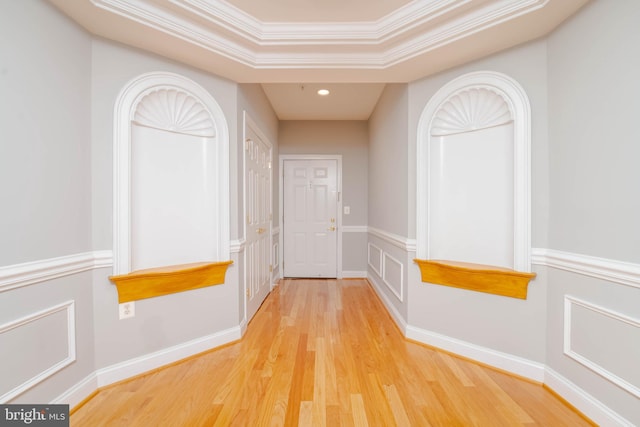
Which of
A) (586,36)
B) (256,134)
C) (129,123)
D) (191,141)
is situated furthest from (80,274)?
(586,36)

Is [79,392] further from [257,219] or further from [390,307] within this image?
[390,307]

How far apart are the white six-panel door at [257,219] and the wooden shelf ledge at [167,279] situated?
21.0 inches

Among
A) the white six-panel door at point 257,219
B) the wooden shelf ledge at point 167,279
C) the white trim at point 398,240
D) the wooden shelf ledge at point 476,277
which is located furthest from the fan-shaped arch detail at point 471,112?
the wooden shelf ledge at point 167,279

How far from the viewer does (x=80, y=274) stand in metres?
1.79

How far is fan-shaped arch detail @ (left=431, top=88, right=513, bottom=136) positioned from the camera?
86.0 inches

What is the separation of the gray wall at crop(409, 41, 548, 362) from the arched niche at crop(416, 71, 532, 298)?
6cm

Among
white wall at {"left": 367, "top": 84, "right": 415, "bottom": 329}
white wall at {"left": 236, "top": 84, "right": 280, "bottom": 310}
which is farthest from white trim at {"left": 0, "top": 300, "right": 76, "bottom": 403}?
white wall at {"left": 367, "top": 84, "right": 415, "bottom": 329}

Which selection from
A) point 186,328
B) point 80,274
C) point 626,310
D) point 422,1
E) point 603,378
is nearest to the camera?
point 626,310

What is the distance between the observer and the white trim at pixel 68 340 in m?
1.39

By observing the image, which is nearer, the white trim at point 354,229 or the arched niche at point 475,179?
the arched niche at point 475,179

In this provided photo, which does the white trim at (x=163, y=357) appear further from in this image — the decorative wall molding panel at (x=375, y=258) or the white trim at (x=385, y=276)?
the decorative wall molding panel at (x=375, y=258)

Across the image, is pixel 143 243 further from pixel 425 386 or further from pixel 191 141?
pixel 425 386

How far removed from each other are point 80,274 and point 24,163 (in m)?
0.72

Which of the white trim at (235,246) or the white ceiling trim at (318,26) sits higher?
the white ceiling trim at (318,26)
